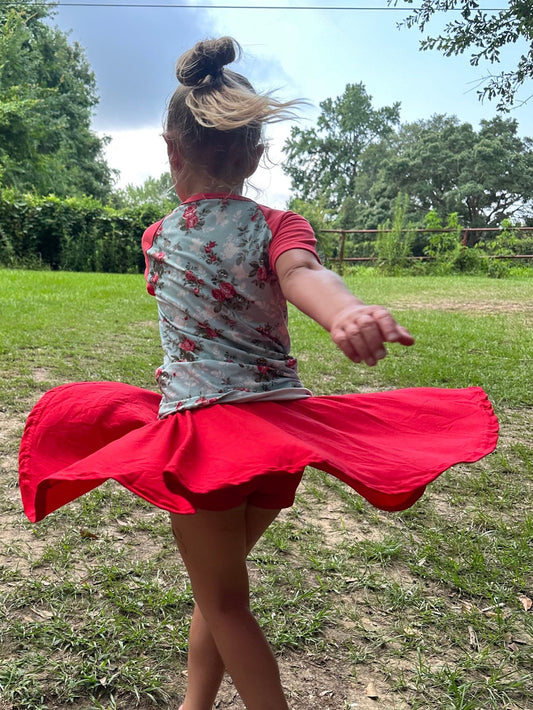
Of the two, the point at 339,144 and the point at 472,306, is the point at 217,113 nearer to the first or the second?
the point at 472,306

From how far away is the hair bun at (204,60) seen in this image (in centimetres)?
115

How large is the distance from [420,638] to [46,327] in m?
5.24

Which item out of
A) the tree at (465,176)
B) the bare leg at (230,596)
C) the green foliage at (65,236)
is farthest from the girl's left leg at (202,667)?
the tree at (465,176)

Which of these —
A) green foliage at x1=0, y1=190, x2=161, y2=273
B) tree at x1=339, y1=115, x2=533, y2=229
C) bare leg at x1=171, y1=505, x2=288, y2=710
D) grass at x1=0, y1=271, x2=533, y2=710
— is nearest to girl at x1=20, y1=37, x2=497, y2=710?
bare leg at x1=171, y1=505, x2=288, y2=710

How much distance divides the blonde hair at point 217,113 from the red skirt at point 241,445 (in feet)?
1.52

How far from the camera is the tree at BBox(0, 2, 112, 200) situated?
2497cm

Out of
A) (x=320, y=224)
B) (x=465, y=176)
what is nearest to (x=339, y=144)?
(x=465, y=176)

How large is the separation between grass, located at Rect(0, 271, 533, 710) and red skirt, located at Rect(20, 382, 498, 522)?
0.69 m

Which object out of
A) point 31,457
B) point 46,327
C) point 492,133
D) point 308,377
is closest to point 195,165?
point 31,457

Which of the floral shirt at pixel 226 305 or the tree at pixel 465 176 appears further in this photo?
the tree at pixel 465 176

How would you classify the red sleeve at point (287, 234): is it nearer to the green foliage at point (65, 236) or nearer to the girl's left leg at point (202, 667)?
the girl's left leg at point (202, 667)

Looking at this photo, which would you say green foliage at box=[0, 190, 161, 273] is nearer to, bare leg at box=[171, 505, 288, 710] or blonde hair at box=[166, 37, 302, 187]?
blonde hair at box=[166, 37, 302, 187]

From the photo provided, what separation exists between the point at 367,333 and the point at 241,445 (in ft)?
0.90

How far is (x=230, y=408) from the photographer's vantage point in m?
1.06
